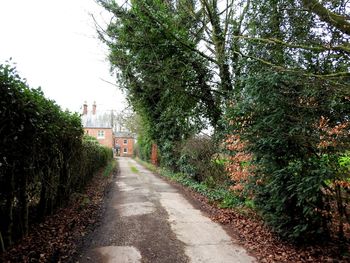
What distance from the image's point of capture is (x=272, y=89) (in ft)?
18.5

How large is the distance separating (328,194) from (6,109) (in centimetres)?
577

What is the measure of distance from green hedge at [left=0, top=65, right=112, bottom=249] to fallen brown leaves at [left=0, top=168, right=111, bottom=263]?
0.25 metres

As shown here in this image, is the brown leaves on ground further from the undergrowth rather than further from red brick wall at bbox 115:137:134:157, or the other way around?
red brick wall at bbox 115:137:134:157

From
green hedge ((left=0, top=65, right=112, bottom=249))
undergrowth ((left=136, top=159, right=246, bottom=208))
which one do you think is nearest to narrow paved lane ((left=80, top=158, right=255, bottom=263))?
undergrowth ((left=136, top=159, right=246, bottom=208))

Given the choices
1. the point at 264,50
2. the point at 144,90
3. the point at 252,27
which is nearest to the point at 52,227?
the point at 264,50

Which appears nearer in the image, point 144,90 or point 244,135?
point 244,135

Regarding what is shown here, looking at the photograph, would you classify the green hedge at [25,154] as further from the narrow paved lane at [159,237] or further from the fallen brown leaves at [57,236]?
the narrow paved lane at [159,237]

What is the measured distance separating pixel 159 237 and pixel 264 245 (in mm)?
2240

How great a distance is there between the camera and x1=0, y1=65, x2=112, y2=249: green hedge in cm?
414

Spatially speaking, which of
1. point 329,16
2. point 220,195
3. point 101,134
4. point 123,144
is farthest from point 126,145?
point 329,16

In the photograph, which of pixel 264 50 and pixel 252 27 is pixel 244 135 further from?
pixel 252 27

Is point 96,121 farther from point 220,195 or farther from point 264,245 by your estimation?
point 264,245

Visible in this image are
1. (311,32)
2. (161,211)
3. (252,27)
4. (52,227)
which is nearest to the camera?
(52,227)

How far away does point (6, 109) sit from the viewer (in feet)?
13.1
